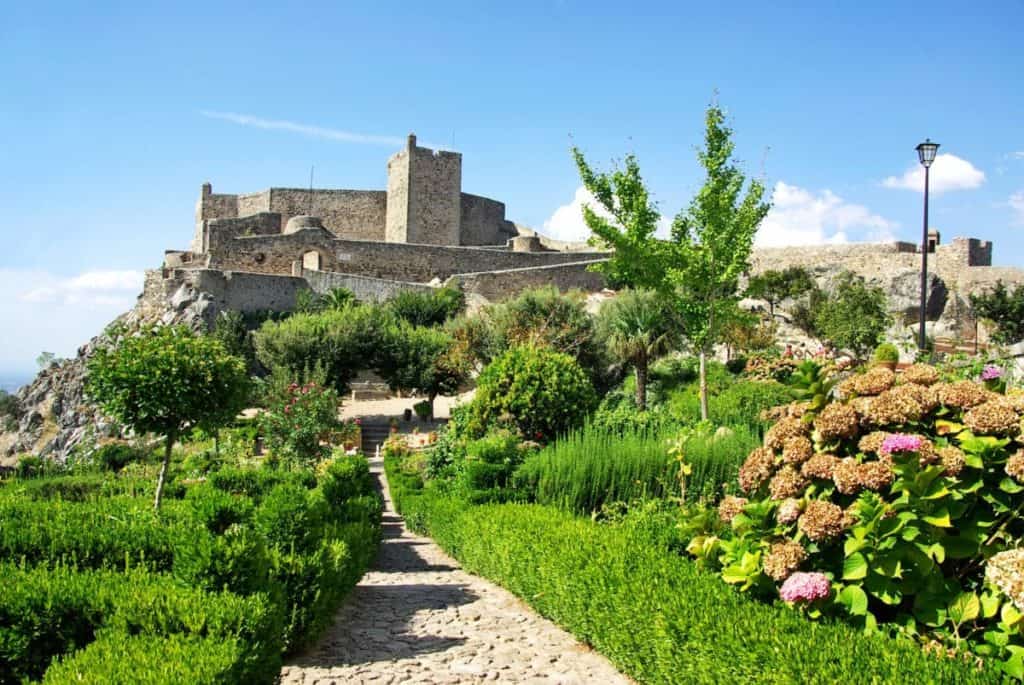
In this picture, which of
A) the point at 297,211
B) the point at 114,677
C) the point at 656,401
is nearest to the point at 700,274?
the point at 656,401

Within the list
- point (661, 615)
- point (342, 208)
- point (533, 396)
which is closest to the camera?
point (661, 615)

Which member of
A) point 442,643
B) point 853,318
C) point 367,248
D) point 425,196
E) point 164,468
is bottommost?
point 442,643

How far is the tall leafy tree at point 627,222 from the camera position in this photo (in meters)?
17.1

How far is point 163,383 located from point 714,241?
1130 cm

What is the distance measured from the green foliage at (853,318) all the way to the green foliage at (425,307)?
13.8 metres

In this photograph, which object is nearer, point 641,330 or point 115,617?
point 115,617

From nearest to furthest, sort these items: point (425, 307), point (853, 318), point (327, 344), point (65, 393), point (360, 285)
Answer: point (327, 344) < point (853, 318) < point (425, 307) < point (65, 393) < point (360, 285)

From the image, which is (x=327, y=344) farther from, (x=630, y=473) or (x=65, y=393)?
(x=630, y=473)

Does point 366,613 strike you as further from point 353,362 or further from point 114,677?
point 353,362

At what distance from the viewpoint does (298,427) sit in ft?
51.6

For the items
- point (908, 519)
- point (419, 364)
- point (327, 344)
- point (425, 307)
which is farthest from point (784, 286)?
point (908, 519)

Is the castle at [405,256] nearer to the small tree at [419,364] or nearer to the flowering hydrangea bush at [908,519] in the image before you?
the small tree at [419,364]

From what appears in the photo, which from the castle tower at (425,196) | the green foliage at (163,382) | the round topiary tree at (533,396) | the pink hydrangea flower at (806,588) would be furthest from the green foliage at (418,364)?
the pink hydrangea flower at (806,588)

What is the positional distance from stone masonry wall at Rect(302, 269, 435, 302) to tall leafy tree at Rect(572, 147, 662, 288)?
1818 cm
